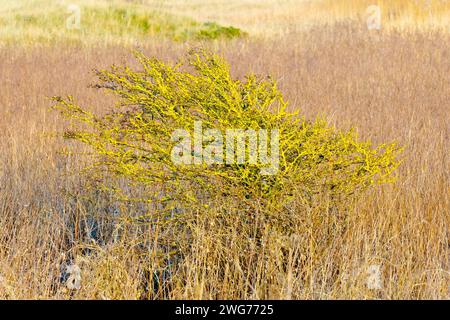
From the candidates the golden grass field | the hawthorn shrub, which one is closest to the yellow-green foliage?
the hawthorn shrub

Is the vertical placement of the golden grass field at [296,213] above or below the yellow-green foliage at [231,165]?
below

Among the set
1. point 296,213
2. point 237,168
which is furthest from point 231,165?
point 296,213

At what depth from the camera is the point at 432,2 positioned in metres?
17.7

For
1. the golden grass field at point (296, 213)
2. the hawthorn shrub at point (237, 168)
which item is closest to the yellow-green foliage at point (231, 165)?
the hawthorn shrub at point (237, 168)

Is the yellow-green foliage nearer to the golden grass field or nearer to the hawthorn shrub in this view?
the hawthorn shrub

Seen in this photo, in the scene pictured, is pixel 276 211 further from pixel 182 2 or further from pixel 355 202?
pixel 182 2

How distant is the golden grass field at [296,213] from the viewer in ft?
9.79

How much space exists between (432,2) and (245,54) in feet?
30.4

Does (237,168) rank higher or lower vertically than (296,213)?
higher

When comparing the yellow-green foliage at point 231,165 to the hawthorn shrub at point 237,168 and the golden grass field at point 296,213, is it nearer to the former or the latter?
the hawthorn shrub at point 237,168

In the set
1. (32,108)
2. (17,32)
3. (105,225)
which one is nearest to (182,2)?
(17,32)

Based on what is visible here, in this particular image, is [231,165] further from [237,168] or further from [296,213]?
[296,213]

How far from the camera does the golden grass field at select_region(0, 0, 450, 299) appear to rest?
2.98m

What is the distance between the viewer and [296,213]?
315 centimetres
